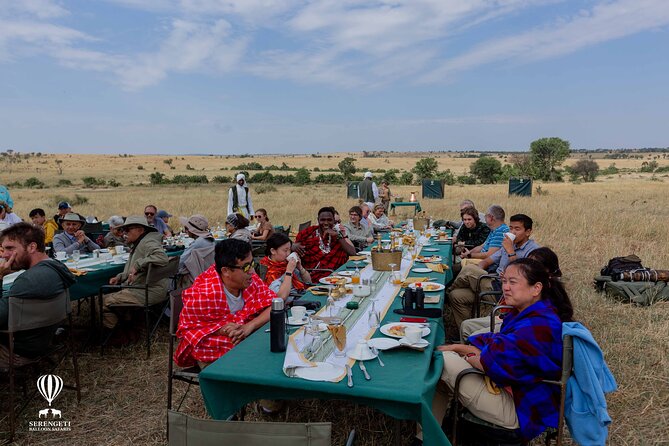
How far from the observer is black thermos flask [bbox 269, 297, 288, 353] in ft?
8.52

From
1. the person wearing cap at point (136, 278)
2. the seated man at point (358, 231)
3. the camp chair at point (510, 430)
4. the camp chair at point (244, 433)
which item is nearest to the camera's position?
the camp chair at point (244, 433)

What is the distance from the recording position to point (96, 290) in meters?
5.11

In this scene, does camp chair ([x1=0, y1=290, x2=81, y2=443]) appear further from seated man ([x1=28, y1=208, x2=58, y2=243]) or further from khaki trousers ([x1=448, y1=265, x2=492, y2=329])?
seated man ([x1=28, y1=208, x2=58, y2=243])

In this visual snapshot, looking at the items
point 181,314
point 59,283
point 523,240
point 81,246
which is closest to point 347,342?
point 181,314

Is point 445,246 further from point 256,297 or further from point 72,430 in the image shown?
point 72,430

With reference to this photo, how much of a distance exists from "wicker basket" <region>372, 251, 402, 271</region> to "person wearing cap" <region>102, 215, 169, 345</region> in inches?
86.6

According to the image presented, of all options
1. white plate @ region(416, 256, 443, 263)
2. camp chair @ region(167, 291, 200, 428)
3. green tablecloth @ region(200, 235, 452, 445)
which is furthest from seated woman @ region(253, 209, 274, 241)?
green tablecloth @ region(200, 235, 452, 445)

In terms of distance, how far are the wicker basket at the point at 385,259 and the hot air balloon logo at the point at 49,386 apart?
305cm

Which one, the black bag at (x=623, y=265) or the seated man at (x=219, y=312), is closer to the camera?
the seated man at (x=219, y=312)

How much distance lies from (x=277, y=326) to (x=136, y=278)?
291 cm

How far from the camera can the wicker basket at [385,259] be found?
4688 mm

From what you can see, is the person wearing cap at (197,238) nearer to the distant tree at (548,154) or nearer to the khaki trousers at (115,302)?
the khaki trousers at (115,302)

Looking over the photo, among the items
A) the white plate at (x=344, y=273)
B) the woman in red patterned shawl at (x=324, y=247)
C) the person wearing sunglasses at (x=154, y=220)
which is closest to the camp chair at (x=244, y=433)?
the white plate at (x=344, y=273)

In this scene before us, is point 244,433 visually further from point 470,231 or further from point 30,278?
point 470,231
